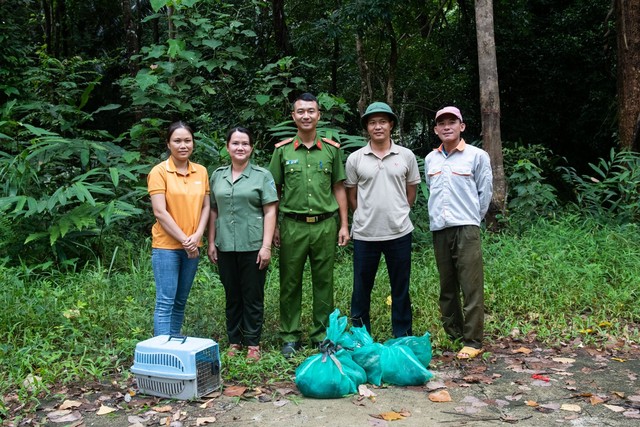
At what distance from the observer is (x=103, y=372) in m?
4.02

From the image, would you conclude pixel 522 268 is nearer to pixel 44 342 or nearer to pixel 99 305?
pixel 99 305

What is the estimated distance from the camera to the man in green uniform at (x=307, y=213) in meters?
4.15

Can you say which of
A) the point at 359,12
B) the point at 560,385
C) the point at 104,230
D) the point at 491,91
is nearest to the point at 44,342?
the point at 104,230

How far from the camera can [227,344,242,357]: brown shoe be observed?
4140mm

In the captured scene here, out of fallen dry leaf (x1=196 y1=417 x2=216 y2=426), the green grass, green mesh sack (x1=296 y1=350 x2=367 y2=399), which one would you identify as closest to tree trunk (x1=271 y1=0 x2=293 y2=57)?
the green grass

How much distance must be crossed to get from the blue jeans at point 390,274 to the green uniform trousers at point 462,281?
0.28 m

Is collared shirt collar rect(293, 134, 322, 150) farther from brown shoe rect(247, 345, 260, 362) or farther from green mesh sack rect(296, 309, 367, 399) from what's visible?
brown shoe rect(247, 345, 260, 362)

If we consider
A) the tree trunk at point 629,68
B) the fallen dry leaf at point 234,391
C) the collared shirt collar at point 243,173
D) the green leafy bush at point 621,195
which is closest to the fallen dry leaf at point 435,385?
the fallen dry leaf at point 234,391

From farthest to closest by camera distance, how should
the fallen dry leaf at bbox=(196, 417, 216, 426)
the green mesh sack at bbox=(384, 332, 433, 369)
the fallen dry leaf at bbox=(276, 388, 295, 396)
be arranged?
1. the green mesh sack at bbox=(384, 332, 433, 369)
2. the fallen dry leaf at bbox=(276, 388, 295, 396)
3. the fallen dry leaf at bbox=(196, 417, 216, 426)

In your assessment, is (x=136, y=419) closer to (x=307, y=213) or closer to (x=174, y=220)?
(x=174, y=220)

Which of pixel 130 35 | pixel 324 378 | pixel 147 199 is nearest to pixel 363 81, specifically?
pixel 130 35

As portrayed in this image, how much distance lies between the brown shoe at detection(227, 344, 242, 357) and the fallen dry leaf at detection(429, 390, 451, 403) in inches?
54.6

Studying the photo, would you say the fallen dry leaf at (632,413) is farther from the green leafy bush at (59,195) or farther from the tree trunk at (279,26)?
the tree trunk at (279,26)

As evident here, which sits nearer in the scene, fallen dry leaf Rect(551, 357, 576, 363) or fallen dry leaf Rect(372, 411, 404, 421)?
fallen dry leaf Rect(372, 411, 404, 421)
